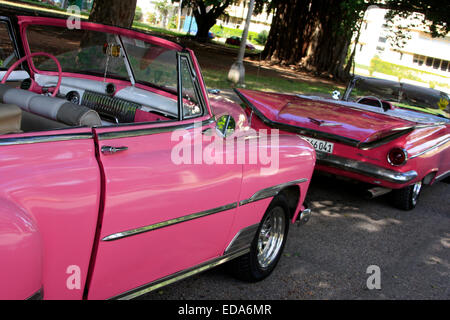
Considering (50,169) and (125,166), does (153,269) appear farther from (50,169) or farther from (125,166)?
(50,169)

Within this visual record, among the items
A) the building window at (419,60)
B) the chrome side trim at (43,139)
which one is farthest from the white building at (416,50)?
the chrome side trim at (43,139)

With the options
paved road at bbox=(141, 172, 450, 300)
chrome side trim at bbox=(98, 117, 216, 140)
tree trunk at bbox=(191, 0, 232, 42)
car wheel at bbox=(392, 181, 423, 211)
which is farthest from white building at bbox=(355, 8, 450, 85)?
chrome side trim at bbox=(98, 117, 216, 140)

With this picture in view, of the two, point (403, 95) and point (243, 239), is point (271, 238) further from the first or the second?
point (403, 95)

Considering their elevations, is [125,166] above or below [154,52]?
below

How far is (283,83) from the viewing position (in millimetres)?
20953

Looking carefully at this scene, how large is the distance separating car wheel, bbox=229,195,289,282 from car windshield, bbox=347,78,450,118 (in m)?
4.07

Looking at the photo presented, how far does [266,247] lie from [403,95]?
4.67 meters

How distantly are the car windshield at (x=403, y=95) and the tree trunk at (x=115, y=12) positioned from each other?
478 cm

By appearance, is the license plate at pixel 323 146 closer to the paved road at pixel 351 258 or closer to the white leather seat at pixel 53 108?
the paved road at pixel 351 258

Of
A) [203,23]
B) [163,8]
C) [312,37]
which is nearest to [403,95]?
[312,37]

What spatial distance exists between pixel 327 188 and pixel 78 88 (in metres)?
4.17

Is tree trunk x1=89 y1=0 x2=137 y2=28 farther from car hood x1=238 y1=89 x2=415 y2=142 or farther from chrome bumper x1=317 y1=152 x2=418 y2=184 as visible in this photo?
chrome bumper x1=317 y1=152 x2=418 y2=184

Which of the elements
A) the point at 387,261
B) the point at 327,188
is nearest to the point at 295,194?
the point at 387,261
